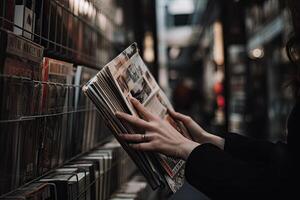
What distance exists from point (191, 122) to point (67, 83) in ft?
1.32

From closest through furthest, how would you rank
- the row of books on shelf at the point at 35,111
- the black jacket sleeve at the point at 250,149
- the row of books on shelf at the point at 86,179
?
1. the row of books on shelf at the point at 35,111
2. the row of books on shelf at the point at 86,179
3. the black jacket sleeve at the point at 250,149

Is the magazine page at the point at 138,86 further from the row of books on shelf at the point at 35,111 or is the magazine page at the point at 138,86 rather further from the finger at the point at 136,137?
the row of books on shelf at the point at 35,111

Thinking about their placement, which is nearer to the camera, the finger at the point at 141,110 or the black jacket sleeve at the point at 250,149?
the finger at the point at 141,110

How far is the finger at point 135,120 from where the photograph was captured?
33.3 inches

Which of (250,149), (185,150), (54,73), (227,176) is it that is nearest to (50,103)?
(54,73)

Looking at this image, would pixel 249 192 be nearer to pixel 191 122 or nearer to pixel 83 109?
pixel 191 122

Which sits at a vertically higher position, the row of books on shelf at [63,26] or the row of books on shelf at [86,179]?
the row of books on shelf at [63,26]

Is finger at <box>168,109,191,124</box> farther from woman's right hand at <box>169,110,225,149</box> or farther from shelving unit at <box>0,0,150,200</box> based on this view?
shelving unit at <box>0,0,150,200</box>

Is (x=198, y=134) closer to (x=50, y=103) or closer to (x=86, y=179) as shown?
(x=86, y=179)

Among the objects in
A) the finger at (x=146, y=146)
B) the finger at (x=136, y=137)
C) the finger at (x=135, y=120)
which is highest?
the finger at (x=135, y=120)

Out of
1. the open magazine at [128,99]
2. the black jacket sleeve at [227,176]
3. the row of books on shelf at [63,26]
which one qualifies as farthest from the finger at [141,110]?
the row of books on shelf at [63,26]

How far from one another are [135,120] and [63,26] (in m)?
0.36

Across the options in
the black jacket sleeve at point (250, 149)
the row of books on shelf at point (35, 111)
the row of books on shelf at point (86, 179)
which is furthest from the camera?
the black jacket sleeve at point (250, 149)

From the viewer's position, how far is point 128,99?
2.98 ft
